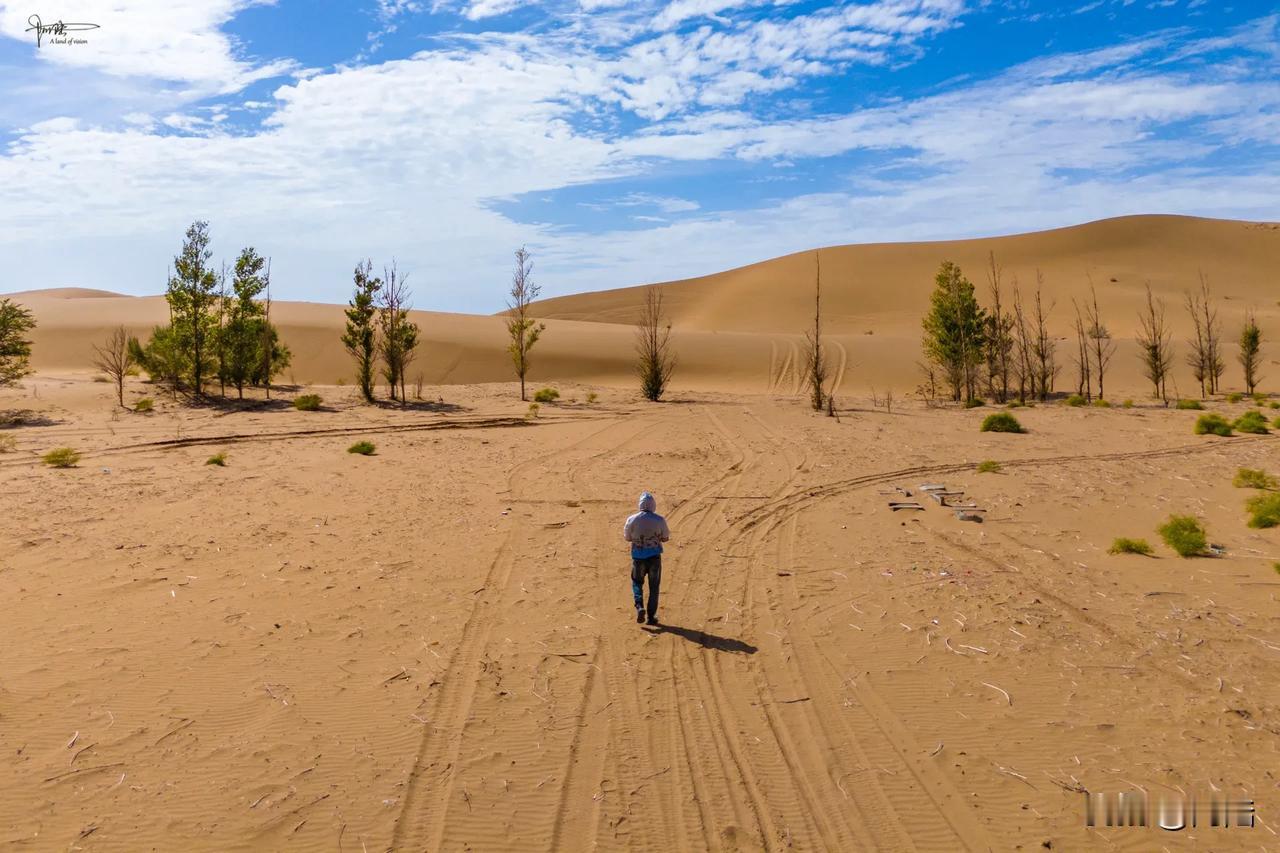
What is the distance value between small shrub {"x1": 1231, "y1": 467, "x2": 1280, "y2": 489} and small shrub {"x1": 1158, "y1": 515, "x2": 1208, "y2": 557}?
174 inches

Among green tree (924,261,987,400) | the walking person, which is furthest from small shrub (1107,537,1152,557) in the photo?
green tree (924,261,987,400)

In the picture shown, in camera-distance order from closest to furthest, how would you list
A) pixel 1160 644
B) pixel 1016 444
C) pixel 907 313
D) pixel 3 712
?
pixel 3 712, pixel 1160 644, pixel 1016 444, pixel 907 313

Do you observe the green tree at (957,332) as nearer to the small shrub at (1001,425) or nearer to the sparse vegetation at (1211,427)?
the sparse vegetation at (1211,427)

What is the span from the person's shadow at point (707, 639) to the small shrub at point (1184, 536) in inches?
239

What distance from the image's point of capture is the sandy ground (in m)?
4.83

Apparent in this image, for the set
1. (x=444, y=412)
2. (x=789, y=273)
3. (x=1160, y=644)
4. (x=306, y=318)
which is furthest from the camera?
(x=789, y=273)

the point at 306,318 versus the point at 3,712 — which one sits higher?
the point at 306,318

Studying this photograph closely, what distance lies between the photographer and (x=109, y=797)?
16.0 ft

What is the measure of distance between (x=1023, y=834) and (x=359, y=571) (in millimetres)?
6920

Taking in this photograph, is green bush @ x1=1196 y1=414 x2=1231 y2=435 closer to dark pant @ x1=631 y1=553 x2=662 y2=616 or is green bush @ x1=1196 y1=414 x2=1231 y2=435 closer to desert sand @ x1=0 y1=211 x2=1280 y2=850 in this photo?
desert sand @ x1=0 y1=211 x2=1280 y2=850

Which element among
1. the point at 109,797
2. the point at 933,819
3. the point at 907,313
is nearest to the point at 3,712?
the point at 109,797

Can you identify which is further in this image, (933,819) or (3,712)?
(3,712)

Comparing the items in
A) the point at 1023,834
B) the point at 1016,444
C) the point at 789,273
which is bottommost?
the point at 1023,834

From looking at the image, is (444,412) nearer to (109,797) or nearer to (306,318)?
(109,797)
